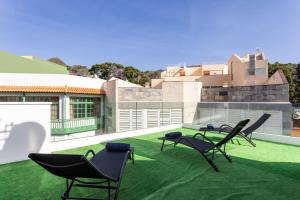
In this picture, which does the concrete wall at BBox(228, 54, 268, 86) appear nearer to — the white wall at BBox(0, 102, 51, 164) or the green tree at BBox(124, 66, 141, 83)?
the green tree at BBox(124, 66, 141, 83)

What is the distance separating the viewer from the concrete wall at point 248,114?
873 centimetres

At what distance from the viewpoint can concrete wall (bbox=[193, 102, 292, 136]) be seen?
28.7 feet

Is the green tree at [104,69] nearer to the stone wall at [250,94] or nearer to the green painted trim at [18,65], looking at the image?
the green painted trim at [18,65]

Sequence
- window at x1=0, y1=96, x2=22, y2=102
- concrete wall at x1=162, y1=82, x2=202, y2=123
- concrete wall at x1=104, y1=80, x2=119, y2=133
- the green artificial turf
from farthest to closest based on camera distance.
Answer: concrete wall at x1=162, y1=82, x2=202, y2=123, concrete wall at x1=104, y1=80, x2=119, y2=133, window at x1=0, y1=96, x2=22, y2=102, the green artificial turf

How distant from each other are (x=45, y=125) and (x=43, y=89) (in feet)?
43.2

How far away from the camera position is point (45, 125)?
574 cm

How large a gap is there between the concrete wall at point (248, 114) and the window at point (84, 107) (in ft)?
36.8

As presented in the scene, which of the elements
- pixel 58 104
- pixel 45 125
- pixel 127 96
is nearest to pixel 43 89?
pixel 58 104

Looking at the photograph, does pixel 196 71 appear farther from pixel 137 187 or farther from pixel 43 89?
pixel 137 187

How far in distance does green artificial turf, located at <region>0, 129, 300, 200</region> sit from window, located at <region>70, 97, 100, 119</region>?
46.7 feet

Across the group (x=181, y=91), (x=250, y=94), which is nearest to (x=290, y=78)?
(x=250, y=94)

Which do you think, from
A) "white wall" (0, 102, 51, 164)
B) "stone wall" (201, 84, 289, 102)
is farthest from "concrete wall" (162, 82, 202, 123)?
"white wall" (0, 102, 51, 164)

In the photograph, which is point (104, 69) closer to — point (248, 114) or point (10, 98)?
point (10, 98)

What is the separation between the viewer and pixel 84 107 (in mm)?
19922
